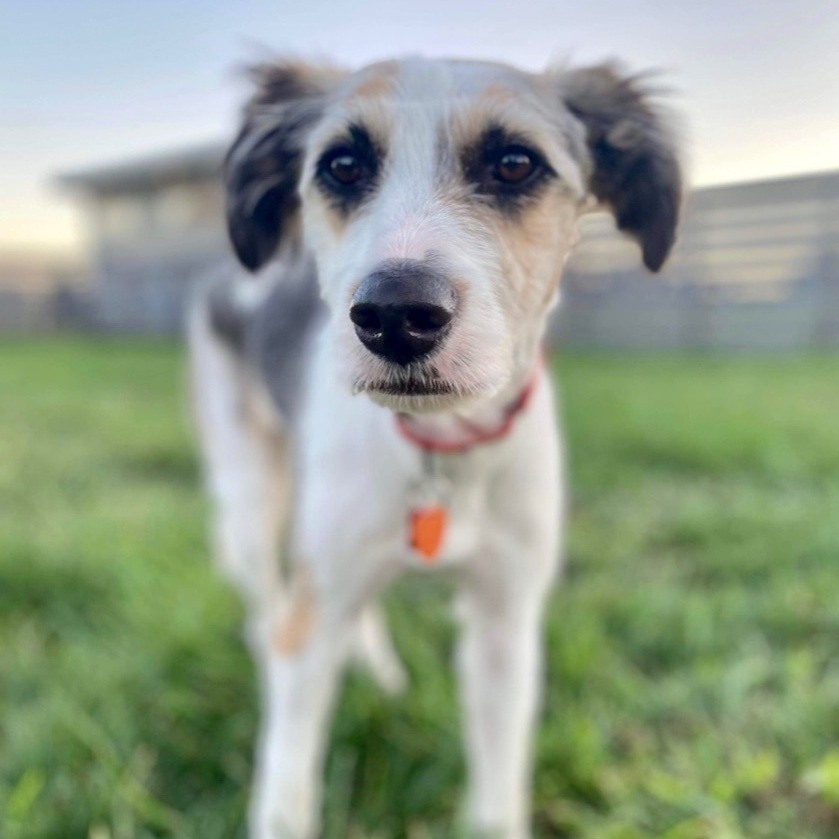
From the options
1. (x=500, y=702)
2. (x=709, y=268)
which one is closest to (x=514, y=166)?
(x=709, y=268)

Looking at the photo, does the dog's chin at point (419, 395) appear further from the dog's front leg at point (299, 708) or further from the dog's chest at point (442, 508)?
the dog's front leg at point (299, 708)

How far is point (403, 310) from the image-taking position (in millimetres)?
1044

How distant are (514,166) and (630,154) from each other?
0.24 m

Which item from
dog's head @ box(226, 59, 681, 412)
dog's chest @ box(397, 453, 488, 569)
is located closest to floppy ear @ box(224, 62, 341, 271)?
dog's head @ box(226, 59, 681, 412)

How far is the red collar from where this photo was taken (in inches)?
63.3

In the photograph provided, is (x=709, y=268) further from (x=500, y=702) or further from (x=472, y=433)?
(x=500, y=702)

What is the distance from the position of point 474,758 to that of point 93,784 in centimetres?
83

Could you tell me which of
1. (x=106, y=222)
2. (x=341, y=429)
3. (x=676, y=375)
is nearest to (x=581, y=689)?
(x=341, y=429)

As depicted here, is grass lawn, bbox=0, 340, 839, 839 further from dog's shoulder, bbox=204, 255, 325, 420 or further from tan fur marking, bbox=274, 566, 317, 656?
dog's shoulder, bbox=204, 255, 325, 420

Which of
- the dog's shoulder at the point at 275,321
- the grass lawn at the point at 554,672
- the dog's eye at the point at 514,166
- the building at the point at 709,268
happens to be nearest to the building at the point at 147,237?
the building at the point at 709,268

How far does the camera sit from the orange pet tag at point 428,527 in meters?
1.64

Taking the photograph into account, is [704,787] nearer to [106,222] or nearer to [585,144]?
[585,144]

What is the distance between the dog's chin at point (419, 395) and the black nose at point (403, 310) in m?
0.05

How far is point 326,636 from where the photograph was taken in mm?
1815
